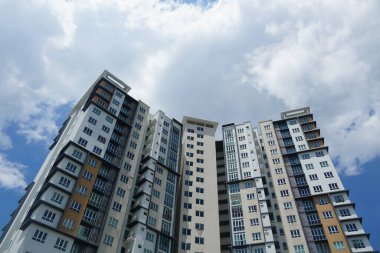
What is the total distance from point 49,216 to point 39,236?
3715 millimetres

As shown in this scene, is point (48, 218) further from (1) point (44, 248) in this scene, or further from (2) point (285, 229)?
(2) point (285, 229)

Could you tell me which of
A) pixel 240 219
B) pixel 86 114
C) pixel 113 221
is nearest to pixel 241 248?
pixel 240 219

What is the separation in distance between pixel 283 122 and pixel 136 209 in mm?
50911

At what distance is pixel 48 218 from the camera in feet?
159

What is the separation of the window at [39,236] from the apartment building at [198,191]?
2871 cm

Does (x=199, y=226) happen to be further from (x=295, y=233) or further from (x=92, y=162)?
(x=92, y=162)

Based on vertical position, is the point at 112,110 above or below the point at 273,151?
above

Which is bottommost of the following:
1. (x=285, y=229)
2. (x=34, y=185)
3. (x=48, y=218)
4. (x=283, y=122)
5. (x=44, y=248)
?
(x=44, y=248)

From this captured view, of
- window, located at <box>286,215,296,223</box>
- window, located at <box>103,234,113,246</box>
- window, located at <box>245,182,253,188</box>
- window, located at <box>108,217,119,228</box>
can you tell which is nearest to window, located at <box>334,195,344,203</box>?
window, located at <box>286,215,296,223</box>

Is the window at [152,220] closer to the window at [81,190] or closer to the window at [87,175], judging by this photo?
the window at [81,190]

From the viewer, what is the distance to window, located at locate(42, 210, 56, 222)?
48041 millimetres

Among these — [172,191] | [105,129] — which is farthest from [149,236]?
[105,129]

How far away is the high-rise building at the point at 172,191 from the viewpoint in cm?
5266

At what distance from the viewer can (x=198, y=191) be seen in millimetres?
75000
